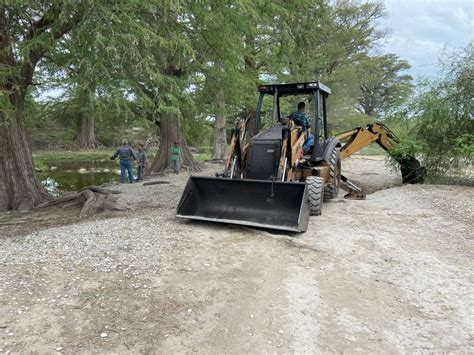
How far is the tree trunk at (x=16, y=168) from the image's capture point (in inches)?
356

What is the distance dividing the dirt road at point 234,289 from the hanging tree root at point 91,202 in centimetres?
211

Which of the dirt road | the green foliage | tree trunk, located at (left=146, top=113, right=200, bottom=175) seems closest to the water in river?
tree trunk, located at (left=146, top=113, right=200, bottom=175)

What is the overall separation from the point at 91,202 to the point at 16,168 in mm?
2024

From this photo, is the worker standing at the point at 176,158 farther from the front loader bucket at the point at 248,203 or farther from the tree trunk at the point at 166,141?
the front loader bucket at the point at 248,203

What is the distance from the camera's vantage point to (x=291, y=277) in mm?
4430

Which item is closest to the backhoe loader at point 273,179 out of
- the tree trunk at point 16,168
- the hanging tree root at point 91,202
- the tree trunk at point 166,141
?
the hanging tree root at point 91,202

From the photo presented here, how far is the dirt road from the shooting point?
318cm

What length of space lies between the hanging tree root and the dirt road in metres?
2.11

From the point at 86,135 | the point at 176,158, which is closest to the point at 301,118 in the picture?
the point at 176,158

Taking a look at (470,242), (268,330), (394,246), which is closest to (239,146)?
(394,246)

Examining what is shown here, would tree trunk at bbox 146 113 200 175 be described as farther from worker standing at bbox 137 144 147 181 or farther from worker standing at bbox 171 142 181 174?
worker standing at bbox 137 144 147 181

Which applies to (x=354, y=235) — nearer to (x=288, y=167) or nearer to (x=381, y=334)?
(x=288, y=167)

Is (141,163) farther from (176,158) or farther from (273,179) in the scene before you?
(273,179)

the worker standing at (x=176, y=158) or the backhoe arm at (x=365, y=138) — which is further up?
the backhoe arm at (x=365, y=138)
